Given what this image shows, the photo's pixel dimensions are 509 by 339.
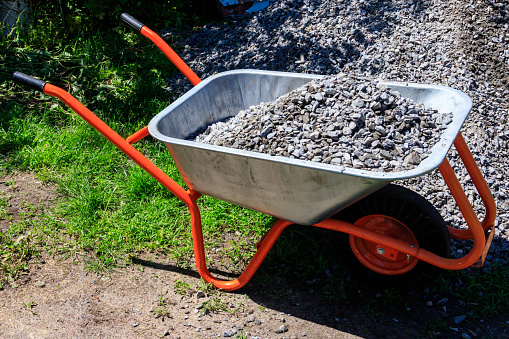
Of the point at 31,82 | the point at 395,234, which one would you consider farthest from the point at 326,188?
the point at 31,82

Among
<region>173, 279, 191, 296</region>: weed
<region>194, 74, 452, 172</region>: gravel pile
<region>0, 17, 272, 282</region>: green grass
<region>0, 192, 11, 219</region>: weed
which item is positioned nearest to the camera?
<region>194, 74, 452, 172</region>: gravel pile

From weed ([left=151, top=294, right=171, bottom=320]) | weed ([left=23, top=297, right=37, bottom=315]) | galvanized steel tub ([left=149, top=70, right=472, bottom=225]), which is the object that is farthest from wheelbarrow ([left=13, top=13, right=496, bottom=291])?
weed ([left=23, top=297, right=37, bottom=315])

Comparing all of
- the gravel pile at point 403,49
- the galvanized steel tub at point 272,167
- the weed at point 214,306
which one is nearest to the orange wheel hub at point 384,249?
the galvanized steel tub at point 272,167

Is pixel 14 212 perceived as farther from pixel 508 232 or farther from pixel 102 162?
pixel 508 232

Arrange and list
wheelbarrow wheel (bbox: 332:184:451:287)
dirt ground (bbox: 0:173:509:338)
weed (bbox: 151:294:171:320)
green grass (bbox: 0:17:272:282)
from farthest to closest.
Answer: green grass (bbox: 0:17:272:282)
weed (bbox: 151:294:171:320)
dirt ground (bbox: 0:173:509:338)
wheelbarrow wheel (bbox: 332:184:451:287)

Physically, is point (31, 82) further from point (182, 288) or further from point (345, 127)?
point (345, 127)

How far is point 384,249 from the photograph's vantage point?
2273mm

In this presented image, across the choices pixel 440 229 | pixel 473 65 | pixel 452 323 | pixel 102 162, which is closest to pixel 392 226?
pixel 440 229

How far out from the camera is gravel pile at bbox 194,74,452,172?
1.89 metres

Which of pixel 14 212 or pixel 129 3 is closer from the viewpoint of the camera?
pixel 14 212

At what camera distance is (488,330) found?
7.18ft

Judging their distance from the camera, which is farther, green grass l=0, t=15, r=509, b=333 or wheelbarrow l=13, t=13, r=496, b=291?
green grass l=0, t=15, r=509, b=333

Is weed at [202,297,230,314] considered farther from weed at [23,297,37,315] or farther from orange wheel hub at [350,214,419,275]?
weed at [23,297,37,315]

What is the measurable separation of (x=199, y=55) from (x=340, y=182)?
313 cm
